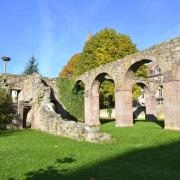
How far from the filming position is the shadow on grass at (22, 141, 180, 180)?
7.48 metres

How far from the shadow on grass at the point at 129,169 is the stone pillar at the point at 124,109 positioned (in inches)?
512

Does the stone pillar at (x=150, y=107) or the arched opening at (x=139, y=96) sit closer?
the stone pillar at (x=150, y=107)

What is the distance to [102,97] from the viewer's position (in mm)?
35969

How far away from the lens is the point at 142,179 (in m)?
7.26

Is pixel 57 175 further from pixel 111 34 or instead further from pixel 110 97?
pixel 111 34

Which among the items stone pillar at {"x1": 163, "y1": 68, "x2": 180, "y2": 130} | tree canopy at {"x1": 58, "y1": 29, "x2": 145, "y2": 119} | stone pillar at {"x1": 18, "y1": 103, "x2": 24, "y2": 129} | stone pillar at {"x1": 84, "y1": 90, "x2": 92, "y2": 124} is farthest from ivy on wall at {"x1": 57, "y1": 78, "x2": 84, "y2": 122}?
stone pillar at {"x1": 163, "y1": 68, "x2": 180, "y2": 130}

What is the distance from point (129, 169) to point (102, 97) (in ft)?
91.0

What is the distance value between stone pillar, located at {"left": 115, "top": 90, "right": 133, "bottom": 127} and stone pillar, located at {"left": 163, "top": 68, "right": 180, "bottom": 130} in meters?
4.65

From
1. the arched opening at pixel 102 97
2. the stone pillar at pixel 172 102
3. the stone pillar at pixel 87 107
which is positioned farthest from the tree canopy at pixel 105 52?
the stone pillar at pixel 172 102

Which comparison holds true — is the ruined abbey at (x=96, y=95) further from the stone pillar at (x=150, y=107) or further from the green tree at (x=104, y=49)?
the green tree at (x=104, y=49)

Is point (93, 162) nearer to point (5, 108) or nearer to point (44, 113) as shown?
point (44, 113)

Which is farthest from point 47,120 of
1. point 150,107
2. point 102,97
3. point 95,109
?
point 150,107

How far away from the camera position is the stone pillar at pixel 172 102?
18812 mm

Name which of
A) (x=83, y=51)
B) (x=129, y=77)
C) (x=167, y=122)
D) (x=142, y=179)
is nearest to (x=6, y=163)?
(x=142, y=179)
